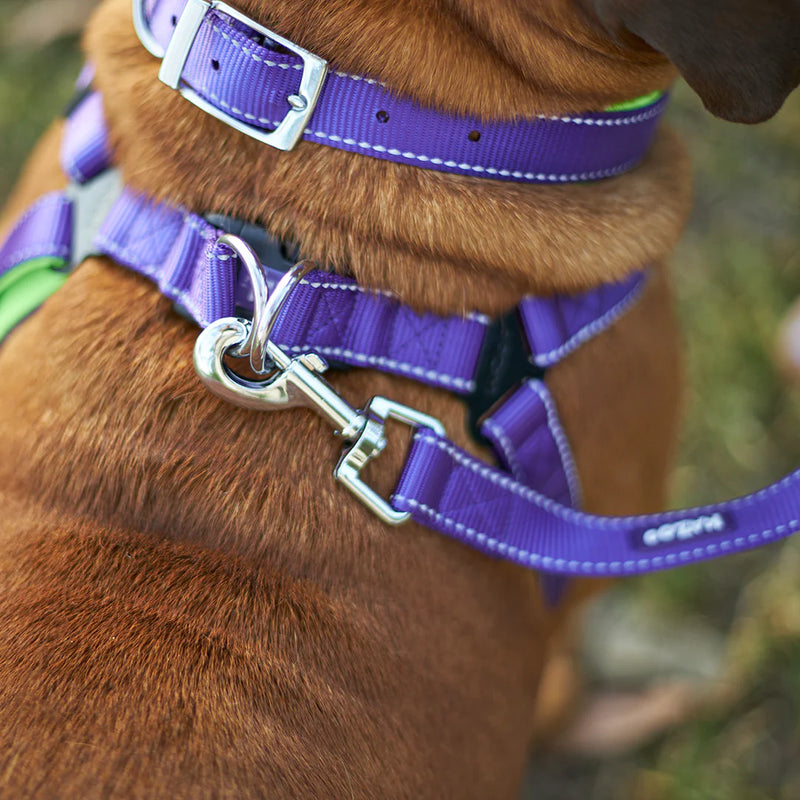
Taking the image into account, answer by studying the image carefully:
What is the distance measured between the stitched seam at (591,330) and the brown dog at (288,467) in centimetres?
3

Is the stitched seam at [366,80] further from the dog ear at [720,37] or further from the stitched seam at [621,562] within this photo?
the stitched seam at [621,562]

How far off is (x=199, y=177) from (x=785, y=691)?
173cm

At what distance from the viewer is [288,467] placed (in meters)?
0.95

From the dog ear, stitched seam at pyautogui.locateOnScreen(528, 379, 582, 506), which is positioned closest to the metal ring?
the dog ear

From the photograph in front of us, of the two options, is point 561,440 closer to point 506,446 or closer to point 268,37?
point 506,446

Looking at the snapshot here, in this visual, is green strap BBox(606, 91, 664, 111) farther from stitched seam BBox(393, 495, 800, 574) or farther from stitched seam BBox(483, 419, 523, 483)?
stitched seam BBox(393, 495, 800, 574)

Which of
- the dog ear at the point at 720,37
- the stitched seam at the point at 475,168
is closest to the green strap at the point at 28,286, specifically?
the stitched seam at the point at 475,168

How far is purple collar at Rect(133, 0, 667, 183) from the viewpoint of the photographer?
89 centimetres

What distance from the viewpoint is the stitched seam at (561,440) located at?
105 cm

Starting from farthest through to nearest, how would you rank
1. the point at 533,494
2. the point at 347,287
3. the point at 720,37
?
the point at 533,494 < the point at 347,287 < the point at 720,37

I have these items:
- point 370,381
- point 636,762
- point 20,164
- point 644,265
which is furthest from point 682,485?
point 20,164

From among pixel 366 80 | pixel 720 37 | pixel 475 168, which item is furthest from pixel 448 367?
pixel 720 37

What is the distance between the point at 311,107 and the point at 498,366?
37cm

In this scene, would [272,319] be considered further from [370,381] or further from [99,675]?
[99,675]
